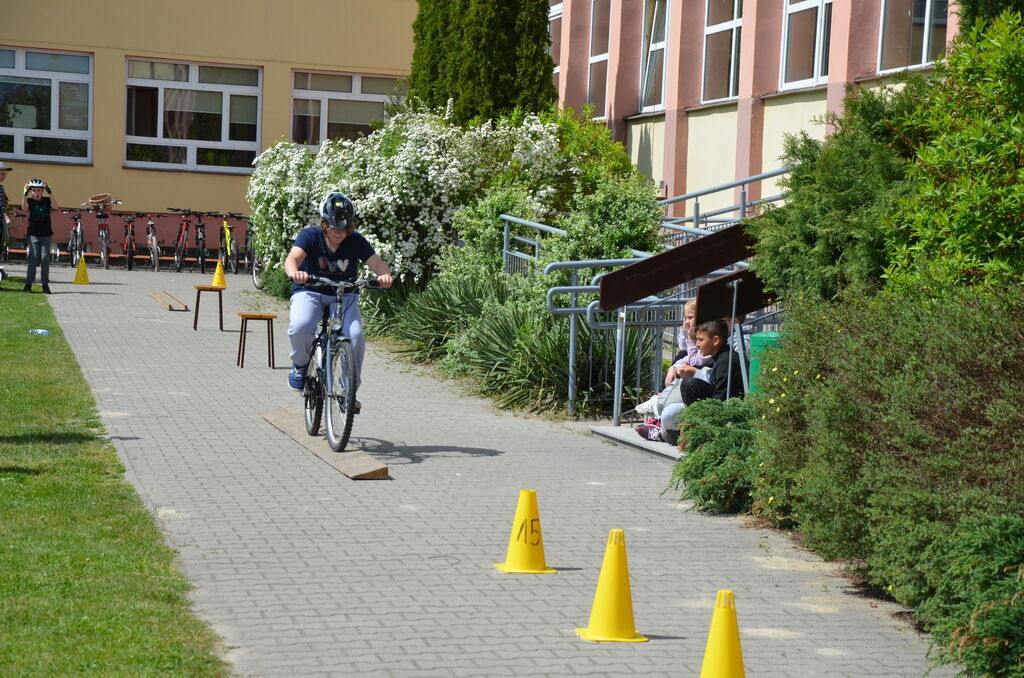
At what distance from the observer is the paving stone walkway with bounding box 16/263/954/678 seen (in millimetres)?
5406

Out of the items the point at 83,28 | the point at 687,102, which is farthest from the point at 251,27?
the point at 687,102

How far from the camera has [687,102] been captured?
19.9 meters

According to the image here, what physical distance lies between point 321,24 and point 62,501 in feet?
80.9

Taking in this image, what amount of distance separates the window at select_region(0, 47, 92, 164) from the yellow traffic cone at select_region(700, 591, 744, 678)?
27.4 metres

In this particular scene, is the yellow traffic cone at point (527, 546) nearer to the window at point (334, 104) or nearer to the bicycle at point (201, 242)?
the bicycle at point (201, 242)

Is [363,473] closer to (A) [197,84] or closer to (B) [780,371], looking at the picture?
(B) [780,371]

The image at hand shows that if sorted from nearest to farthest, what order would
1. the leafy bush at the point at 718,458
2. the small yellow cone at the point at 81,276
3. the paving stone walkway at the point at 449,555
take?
the paving stone walkway at the point at 449,555
the leafy bush at the point at 718,458
the small yellow cone at the point at 81,276

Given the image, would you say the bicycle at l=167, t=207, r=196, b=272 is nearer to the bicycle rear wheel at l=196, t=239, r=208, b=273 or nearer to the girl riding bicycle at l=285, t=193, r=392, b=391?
the bicycle rear wheel at l=196, t=239, r=208, b=273

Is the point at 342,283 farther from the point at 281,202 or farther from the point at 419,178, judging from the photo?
the point at 281,202

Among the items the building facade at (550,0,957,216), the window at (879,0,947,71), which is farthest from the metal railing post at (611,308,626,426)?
the window at (879,0,947,71)

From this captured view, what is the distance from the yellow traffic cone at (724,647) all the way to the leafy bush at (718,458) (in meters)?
3.09

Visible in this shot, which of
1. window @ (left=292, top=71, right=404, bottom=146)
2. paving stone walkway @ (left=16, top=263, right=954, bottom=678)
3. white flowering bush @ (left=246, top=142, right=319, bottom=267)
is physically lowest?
paving stone walkway @ (left=16, top=263, right=954, bottom=678)

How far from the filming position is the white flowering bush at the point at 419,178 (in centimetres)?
1742

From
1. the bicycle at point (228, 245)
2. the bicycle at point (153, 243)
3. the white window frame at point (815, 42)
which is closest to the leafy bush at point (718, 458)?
the white window frame at point (815, 42)
